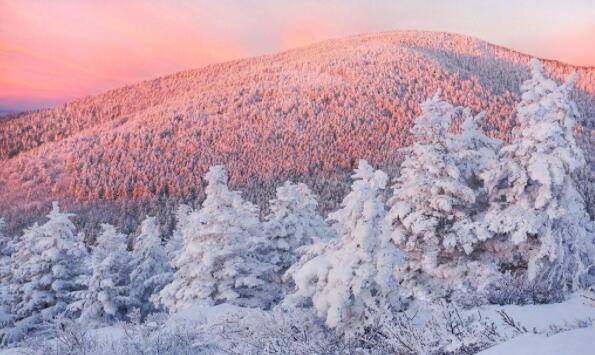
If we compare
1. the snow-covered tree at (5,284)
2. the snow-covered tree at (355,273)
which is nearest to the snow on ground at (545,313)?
the snow-covered tree at (355,273)

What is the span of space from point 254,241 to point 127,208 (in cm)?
12107

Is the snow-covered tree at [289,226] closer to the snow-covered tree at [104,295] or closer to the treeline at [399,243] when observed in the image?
the treeline at [399,243]

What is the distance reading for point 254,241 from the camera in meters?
18.9

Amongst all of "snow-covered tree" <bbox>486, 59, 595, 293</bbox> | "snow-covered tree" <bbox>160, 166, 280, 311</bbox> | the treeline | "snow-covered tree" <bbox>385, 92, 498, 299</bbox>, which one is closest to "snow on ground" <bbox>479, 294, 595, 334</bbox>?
the treeline

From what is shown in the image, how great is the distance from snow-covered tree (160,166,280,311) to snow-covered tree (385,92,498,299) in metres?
6.08

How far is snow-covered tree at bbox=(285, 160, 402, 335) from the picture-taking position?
7.66 metres

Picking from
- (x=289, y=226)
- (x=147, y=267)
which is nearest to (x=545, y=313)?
(x=289, y=226)

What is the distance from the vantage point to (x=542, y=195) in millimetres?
14250

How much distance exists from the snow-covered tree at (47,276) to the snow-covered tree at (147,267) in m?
2.92

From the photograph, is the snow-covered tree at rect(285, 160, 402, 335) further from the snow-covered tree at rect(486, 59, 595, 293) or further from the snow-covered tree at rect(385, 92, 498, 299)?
the snow-covered tree at rect(486, 59, 595, 293)

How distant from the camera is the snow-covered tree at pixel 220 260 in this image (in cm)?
1809

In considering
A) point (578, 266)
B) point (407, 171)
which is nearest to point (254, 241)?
point (407, 171)

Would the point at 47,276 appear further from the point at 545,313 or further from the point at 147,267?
the point at 545,313

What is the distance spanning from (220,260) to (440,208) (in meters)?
8.26
